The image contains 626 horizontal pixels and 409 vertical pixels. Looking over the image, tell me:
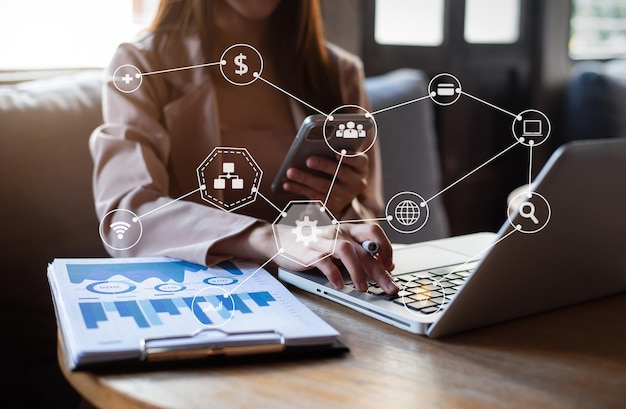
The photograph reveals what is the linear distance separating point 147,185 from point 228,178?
0.31ft

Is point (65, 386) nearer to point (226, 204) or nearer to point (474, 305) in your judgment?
point (226, 204)

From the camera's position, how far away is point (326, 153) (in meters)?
0.74

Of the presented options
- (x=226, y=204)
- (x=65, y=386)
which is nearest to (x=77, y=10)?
(x=226, y=204)

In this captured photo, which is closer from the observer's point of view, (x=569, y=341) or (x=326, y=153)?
(x=569, y=341)

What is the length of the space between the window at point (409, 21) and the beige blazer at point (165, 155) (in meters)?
0.26

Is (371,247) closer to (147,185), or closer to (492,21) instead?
(147,185)

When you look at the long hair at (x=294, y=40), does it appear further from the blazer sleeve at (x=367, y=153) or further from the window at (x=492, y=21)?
the window at (x=492, y=21)

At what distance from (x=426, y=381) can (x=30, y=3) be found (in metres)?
0.65

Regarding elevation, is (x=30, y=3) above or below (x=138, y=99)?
above

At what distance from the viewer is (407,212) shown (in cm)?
76

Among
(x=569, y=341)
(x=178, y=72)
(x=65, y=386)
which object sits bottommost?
(x=65, y=386)

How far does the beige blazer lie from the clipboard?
0.13 feet

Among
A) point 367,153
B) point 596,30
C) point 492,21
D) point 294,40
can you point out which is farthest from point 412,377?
point 596,30

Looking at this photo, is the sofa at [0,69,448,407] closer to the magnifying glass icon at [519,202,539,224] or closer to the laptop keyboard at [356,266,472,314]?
the laptop keyboard at [356,266,472,314]
